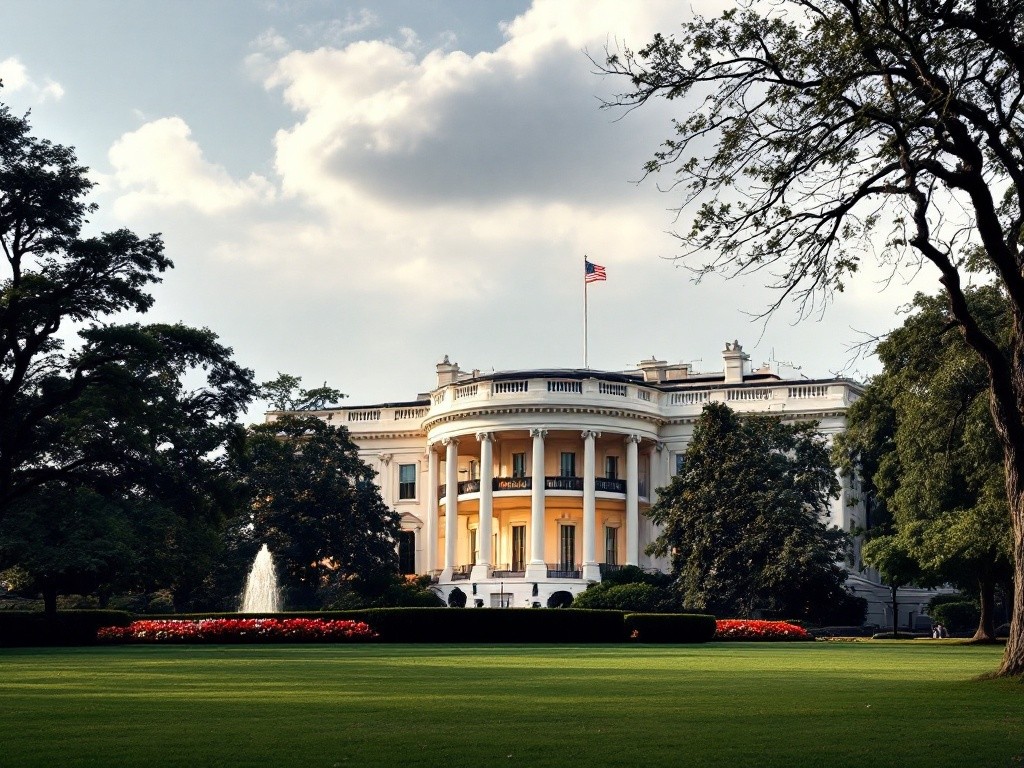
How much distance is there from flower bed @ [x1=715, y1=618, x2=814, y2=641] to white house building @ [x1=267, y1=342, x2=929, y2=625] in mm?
27734

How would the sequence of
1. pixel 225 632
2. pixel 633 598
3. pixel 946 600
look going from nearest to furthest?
pixel 225 632
pixel 633 598
pixel 946 600

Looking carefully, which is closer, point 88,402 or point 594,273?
point 88,402

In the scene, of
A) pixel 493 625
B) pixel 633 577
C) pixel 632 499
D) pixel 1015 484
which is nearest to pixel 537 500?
pixel 632 499

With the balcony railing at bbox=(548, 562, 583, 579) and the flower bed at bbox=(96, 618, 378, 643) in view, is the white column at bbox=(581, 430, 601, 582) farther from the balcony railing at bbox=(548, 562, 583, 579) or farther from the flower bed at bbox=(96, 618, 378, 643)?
the flower bed at bbox=(96, 618, 378, 643)

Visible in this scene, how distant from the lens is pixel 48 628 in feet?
122

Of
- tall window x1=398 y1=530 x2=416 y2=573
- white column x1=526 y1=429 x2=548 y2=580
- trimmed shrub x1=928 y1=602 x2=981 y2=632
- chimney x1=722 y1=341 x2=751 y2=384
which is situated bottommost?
trimmed shrub x1=928 y1=602 x2=981 y2=632

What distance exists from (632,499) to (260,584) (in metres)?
21.5

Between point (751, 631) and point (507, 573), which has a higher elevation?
point (507, 573)

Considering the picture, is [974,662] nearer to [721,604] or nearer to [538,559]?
[721,604]

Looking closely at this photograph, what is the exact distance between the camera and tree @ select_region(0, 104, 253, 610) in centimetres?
3881

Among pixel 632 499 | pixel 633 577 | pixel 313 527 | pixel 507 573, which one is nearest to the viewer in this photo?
pixel 313 527

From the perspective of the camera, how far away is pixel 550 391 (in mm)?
74375

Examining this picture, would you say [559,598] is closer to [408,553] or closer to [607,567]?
[607,567]

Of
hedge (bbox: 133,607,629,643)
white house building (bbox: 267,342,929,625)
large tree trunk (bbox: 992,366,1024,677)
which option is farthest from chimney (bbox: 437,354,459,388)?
large tree trunk (bbox: 992,366,1024,677)
